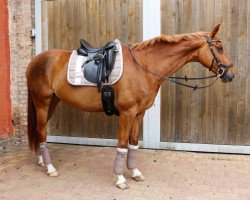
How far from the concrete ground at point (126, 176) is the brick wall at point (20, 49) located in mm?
916

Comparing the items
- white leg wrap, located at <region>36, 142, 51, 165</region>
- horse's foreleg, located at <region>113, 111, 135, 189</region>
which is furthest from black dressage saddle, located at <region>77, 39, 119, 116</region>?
white leg wrap, located at <region>36, 142, 51, 165</region>

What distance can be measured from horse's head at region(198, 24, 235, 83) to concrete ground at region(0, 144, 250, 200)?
1408 millimetres

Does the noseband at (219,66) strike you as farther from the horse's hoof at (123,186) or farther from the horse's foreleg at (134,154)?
the horse's hoof at (123,186)

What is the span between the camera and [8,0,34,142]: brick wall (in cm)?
629

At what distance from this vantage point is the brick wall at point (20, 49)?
6293mm

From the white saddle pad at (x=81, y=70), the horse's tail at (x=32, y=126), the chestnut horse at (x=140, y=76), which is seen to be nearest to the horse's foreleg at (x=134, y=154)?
the chestnut horse at (x=140, y=76)

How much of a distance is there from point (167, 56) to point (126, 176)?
1752mm

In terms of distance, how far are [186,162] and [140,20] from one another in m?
2.55

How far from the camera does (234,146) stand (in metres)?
5.54

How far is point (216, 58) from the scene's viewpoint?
4043 mm

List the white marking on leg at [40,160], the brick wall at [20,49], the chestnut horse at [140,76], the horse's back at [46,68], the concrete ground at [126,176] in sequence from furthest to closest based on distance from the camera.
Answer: the brick wall at [20,49] → the white marking on leg at [40,160] → the horse's back at [46,68] → the chestnut horse at [140,76] → the concrete ground at [126,176]

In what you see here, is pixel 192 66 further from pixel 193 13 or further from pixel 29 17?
pixel 29 17

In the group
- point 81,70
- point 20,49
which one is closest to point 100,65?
point 81,70

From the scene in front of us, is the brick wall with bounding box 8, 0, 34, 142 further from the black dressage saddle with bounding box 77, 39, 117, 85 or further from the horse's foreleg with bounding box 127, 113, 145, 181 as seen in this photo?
the horse's foreleg with bounding box 127, 113, 145, 181
